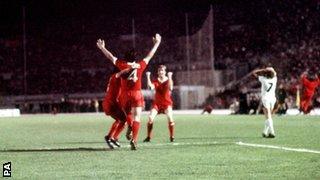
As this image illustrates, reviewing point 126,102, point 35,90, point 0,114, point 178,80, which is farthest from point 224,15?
point 126,102

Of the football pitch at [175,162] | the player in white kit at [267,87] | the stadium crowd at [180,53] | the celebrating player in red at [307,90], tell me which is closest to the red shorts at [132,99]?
the football pitch at [175,162]

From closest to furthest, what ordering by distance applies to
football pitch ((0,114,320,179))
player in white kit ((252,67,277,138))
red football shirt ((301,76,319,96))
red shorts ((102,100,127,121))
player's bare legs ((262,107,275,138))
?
football pitch ((0,114,320,179)) → red shorts ((102,100,127,121)) → player's bare legs ((262,107,275,138)) → player in white kit ((252,67,277,138)) → red football shirt ((301,76,319,96))

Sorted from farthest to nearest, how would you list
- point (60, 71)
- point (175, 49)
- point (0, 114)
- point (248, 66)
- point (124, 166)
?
1. point (60, 71)
2. point (175, 49)
3. point (248, 66)
4. point (0, 114)
5. point (124, 166)

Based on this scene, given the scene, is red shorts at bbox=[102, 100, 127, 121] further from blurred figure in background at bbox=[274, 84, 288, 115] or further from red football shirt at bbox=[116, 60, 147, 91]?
blurred figure in background at bbox=[274, 84, 288, 115]

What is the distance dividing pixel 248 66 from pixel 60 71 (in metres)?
24.0

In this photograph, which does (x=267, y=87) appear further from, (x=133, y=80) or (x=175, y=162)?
(x=175, y=162)

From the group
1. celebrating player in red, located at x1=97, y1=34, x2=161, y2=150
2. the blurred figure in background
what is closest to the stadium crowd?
the blurred figure in background

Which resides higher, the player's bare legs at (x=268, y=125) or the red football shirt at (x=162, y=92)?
the red football shirt at (x=162, y=92)

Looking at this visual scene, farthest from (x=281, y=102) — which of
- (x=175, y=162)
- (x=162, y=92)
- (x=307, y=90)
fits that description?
(x=175, y=162)

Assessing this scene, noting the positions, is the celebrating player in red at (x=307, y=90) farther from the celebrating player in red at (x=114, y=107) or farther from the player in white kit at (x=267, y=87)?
the celebrating player in red at (x=114, y=107)

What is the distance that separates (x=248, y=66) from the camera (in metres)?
61.1

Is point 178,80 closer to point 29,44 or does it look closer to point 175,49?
point 175,49

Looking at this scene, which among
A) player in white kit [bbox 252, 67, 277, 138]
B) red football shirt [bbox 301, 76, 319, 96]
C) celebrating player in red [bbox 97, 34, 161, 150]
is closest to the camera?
celebrating player in red [bbox 97, 34, 161, 150]

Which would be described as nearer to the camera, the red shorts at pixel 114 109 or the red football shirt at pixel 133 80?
the red football shirt at pixel 133 80
